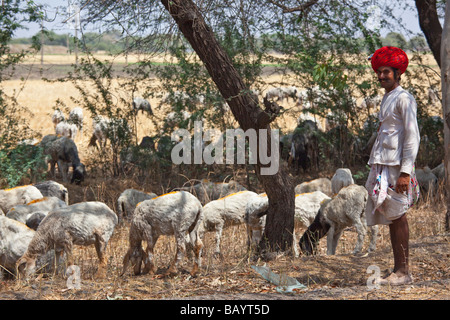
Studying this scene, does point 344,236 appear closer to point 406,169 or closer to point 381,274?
point 381,274

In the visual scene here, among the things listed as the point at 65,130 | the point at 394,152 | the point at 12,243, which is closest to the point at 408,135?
the point at 394,152

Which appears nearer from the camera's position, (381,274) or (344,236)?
(381,274)

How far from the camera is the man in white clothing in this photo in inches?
211

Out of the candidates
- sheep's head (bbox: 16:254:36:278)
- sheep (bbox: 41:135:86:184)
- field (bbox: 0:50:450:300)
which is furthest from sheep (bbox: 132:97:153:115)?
sheep's head (bbox: 16:254:36:278)

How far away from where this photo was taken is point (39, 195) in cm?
1048

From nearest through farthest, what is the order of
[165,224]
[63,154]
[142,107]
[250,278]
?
1. [250,278]
2. [165,224]
3. [63,154]
4. [142,107]

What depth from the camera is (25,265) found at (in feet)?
23.0

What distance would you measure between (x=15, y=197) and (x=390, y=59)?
7.30 meters

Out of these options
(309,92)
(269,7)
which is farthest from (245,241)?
(309,92)

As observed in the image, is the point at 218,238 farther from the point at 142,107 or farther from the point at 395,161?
the point at 142,107

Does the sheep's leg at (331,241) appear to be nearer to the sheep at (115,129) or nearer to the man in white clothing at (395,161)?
the man in white clothing at (395,161)

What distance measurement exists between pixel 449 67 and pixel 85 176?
31.6ft

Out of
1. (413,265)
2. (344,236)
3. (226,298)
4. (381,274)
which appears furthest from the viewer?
(344,236)

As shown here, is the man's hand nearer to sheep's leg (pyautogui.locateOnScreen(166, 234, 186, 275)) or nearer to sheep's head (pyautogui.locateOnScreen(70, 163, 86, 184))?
sheep's leg (pyautogui.locateOnScreen(166, 234, 186, 275))
